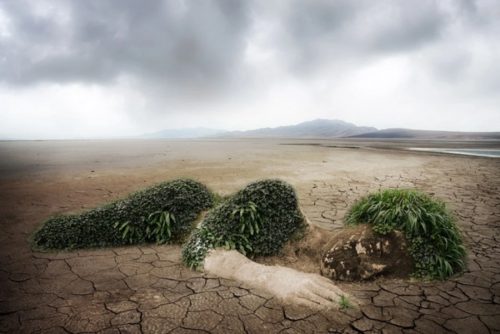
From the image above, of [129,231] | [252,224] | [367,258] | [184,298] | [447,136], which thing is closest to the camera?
[184,298]

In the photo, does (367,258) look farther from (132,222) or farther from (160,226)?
(132,222)

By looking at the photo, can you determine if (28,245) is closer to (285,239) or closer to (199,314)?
(199,314)

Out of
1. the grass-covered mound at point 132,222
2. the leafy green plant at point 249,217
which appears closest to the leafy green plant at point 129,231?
the grass-covered mound at point 132,222

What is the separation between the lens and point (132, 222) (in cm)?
519

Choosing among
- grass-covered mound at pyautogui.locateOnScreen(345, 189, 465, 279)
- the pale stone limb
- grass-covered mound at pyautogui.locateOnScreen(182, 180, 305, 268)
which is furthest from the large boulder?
grass-covered mound at pyautogui.locateOnScreen(182, 180, 305, 268)

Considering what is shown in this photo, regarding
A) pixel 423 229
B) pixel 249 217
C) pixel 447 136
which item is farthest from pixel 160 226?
pixel 447 136

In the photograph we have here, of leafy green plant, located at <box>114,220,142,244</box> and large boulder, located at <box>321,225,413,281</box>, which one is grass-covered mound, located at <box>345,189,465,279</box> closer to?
large boulder, located at <box>321,225,413,281</box>

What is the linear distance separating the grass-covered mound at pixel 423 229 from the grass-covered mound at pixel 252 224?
4.02 feet

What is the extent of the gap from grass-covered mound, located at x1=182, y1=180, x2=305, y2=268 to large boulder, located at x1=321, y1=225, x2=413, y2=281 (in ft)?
2.81

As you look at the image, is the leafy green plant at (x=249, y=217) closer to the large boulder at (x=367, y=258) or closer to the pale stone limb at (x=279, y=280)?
the pale stone limb at (x=279, y=280)

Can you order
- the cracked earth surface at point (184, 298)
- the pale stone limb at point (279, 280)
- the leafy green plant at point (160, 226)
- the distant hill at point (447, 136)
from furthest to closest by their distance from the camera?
the distant hill at point (447, 136)
the leafy green plant at point (160, 226)
the pale stone limb at point (279, 280)
the cracked earth surface at point (184, 298)

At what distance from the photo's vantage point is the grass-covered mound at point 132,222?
4.98 metres

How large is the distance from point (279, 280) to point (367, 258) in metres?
1.33

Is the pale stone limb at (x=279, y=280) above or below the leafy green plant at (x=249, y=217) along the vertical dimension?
below
